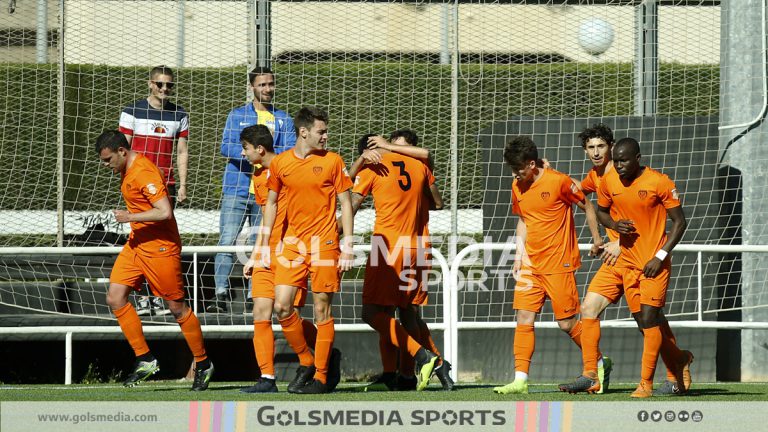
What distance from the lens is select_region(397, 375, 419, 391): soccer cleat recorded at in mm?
9164

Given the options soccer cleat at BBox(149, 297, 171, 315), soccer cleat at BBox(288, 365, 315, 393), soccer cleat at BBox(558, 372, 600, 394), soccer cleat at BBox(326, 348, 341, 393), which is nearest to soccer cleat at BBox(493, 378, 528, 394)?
soccer cleat at BBox(558, 372, 600, 394)

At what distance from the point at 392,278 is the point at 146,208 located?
1.93m

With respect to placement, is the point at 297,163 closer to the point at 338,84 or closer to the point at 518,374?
the point at 518,374

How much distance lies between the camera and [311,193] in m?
8.42

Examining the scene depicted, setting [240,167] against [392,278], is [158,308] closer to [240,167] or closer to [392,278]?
[240,167]

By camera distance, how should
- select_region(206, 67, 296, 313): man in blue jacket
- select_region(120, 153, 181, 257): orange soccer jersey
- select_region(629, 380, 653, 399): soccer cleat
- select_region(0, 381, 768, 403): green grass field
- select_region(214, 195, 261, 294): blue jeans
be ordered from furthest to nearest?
select_region(214, 195, 261, 294): blue jeans → select_region(206, 67, 296, 313): man in blue jacket → select_region(120, 153, 181, 257): orange soccer jersey → select_region(629, 380, 653, 399): soccer cleat → select_region(0, 381, 768, 403): green grass field

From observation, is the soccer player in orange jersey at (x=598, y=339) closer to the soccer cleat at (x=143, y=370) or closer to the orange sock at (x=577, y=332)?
the orange sock at (x=577, y=332)

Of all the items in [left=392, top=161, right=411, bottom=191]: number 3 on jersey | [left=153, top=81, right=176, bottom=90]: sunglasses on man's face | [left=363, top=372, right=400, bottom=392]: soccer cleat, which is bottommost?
[left=363, top=372, right=400, bottom=392]: soccer cleat

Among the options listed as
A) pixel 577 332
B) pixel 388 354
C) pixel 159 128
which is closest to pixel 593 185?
pixel 577 332

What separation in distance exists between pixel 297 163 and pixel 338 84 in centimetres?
400

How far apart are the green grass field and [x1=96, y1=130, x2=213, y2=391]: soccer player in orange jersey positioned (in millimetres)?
298

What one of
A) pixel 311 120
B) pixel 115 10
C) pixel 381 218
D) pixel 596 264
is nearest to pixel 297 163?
pixel 311 120

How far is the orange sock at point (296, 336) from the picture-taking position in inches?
333

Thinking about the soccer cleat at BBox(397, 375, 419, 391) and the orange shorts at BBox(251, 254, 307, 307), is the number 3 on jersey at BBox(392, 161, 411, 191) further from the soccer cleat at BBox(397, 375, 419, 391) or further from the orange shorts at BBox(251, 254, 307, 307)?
the soccer cleat at BBox(397, 375, 419, 391)
